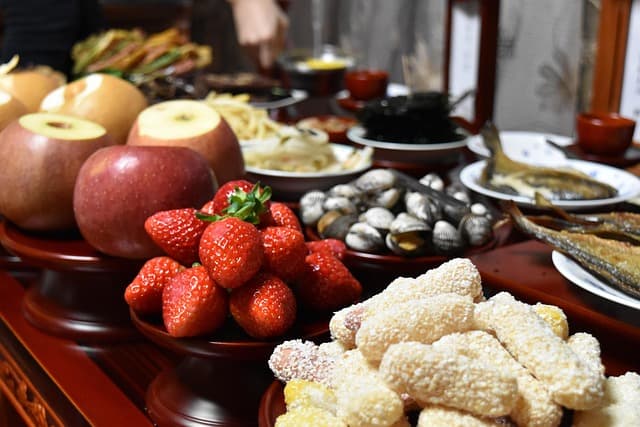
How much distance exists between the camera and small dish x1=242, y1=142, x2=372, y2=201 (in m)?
1.14

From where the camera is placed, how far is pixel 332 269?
2.41 feet

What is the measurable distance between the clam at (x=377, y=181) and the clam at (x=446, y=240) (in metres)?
0.12

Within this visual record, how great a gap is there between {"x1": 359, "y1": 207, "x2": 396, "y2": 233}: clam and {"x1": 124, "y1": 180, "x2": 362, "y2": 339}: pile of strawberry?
0.12 m

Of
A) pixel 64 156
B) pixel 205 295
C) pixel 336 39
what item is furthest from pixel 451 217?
pixel 336 39

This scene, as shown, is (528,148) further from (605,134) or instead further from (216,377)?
(216,377)

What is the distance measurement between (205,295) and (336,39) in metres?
3.34

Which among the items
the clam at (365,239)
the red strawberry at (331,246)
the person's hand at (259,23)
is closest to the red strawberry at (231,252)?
the red strawberry at (331,246)

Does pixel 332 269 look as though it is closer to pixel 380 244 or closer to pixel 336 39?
pixel 380 244

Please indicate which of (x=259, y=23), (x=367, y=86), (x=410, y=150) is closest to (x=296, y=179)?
(x=410, y=150)

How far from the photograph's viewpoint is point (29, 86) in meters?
1.30

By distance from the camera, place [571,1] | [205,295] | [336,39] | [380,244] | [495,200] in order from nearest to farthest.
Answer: [205,295]
[380,244]
[495,200]
[571,1]
[336,39]

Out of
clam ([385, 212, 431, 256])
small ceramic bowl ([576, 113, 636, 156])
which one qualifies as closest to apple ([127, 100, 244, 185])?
clam ([385, 212, 431, 256])

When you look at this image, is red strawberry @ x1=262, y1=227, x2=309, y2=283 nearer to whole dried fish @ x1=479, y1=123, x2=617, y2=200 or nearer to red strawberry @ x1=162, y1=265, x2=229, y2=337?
red strawberry @ x1=162, y1=265, x2=229, y2=337

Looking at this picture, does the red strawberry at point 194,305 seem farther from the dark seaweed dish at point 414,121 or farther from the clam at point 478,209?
the dark seaweed dish at point 414,121
